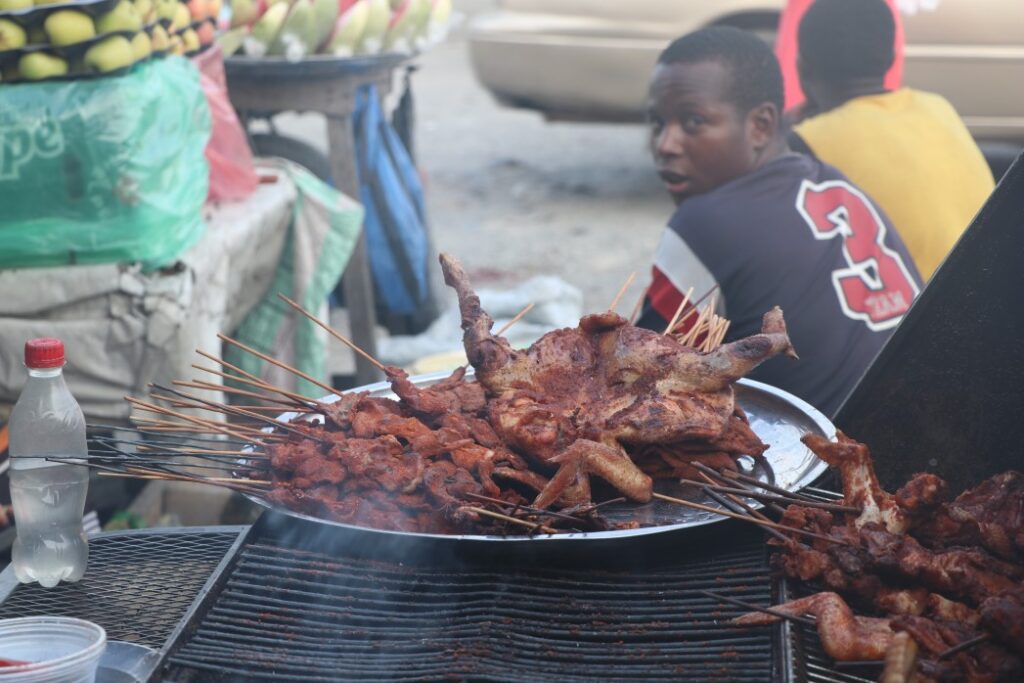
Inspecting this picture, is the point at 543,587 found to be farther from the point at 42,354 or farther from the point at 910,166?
the point at 910,166

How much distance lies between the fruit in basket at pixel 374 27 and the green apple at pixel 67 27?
2499 millimetres

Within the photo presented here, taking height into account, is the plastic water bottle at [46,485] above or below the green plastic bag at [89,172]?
below

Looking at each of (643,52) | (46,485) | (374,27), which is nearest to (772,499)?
(46,485)

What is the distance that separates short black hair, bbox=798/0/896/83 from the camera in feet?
16.0

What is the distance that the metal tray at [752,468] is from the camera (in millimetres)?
2275

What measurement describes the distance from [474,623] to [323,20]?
4431 millimetres

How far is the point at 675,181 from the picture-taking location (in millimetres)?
4391

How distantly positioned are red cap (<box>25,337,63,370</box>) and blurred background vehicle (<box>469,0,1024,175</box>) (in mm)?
7655

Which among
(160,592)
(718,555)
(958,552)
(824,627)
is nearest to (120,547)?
(160,592)

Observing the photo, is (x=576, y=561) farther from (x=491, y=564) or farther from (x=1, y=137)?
(x=1, y=137)

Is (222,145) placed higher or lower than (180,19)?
lower

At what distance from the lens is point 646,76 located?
963 centimetres

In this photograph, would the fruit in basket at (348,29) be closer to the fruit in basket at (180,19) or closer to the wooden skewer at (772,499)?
the fruit in basket at (180,19)

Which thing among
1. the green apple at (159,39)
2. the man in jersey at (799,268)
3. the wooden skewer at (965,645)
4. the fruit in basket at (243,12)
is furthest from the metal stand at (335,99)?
the wooden skewer at (965,645)
